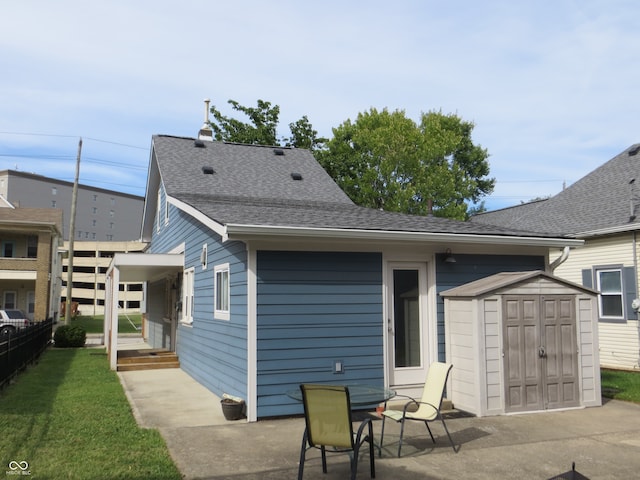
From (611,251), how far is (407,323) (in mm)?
7864

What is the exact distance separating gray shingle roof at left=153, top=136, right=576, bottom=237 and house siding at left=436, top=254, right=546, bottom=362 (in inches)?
19.7

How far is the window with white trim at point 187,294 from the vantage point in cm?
1278

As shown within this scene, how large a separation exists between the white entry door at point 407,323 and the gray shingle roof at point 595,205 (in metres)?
7.12

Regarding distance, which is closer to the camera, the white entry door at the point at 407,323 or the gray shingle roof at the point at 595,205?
the white entry door at the point at 407,323

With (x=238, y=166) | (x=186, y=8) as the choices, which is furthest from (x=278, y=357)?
(x=238, y=166)

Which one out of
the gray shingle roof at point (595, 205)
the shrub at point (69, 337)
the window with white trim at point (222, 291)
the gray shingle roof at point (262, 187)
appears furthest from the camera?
the shrub at point (69, 337)

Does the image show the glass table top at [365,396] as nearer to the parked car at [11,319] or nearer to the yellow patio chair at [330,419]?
the yellow patio chair at [330,419]

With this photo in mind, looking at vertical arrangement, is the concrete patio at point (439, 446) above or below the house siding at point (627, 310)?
below

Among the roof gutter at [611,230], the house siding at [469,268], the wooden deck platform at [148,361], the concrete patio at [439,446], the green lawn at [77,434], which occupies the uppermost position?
the roof gutter at [611,230]

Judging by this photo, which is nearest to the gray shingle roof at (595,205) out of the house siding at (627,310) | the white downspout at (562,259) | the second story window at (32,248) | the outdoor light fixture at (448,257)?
the house siding at (627,310)

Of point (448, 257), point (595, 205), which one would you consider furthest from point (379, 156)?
point (448, 257)

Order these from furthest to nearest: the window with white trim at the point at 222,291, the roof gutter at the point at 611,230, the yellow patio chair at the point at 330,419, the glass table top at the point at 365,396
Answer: the roof gutter at the point at 611,230 < the window with white trim at the point at 222,291 < the glass table top at the point at 365,396 < the yellow patio chair at the point at 330,419

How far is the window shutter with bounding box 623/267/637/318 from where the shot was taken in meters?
13.5

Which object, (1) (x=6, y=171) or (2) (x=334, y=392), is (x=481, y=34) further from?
(1) (x=6, y=171)
